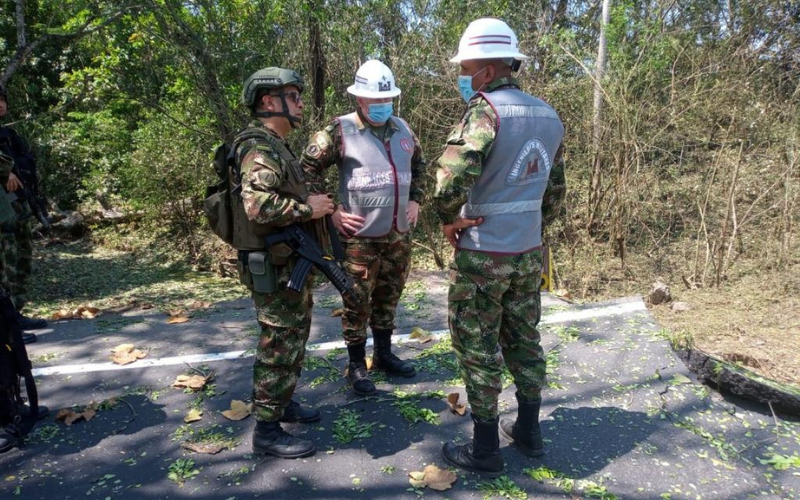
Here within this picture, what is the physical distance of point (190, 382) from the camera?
3.53m

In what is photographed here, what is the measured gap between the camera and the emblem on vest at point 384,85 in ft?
10.3

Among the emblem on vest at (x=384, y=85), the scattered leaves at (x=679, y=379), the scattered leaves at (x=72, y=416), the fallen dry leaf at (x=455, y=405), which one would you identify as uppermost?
the emblem on vest at (x=384, y=85)

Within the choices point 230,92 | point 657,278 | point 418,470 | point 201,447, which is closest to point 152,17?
point 230,92

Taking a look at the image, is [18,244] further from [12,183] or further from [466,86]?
[466,86]

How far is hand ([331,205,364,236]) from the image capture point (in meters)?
3.22

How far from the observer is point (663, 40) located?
665 cm

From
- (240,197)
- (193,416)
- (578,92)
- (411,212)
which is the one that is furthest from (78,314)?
(578,92)

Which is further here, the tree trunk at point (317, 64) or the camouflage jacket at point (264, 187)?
the tree trunk at point (317, 64)

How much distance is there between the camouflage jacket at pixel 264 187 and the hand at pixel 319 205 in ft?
0.28

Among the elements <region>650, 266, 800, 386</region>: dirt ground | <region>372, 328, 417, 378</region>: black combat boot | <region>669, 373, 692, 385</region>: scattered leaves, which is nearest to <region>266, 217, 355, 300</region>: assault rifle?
<region>372, 328, 417, 378</region>: black combat boot

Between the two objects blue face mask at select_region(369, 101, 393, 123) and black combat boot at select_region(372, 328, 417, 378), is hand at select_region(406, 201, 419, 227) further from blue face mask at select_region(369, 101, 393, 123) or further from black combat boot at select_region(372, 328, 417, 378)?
black combat boot at select_region(372, 328, 417, 378)

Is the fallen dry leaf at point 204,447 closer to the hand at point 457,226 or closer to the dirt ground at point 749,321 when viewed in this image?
the hand at point 457,226

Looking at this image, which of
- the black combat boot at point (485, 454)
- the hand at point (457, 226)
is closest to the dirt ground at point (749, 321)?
the black combat boot at point (485, 454)

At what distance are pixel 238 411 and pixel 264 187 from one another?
1469 millimetres
